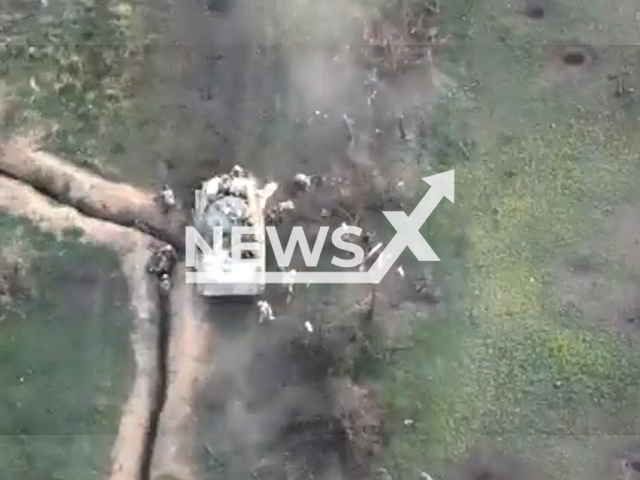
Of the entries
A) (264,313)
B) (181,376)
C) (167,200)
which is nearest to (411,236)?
(264,313)

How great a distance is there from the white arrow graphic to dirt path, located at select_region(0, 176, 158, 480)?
11.5 ft

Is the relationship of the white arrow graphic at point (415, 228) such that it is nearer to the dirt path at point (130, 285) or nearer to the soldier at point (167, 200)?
the soldier at point (167, 200)

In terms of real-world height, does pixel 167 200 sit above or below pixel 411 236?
above

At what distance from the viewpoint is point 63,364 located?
55.9 feet

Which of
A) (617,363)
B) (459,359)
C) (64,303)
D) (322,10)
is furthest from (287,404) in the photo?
(322,10)

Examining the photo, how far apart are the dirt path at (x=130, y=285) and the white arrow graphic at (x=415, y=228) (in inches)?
138

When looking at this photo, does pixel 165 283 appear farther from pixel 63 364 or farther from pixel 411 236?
pixel 411 236

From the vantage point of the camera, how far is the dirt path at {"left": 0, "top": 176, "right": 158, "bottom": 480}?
54.5ft

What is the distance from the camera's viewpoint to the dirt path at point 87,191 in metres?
18.1

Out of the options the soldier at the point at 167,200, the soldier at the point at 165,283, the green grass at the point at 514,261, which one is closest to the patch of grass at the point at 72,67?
the soldier at the point at 167,200

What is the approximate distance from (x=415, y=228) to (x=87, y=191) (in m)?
5.26

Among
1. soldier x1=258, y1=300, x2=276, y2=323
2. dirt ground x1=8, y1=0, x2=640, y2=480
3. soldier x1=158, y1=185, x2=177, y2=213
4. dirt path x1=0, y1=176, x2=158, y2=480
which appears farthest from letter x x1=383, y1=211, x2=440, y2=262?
dirt path x1=0, y1=176, x2=158, y2=480

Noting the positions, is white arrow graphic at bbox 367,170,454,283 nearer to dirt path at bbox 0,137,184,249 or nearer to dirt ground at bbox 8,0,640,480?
dirt ground at bbox 8,0,640,480

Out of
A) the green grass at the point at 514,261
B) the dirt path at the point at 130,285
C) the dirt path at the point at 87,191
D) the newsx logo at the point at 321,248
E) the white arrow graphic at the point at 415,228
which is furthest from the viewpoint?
the dirt path at the point at 87,191
